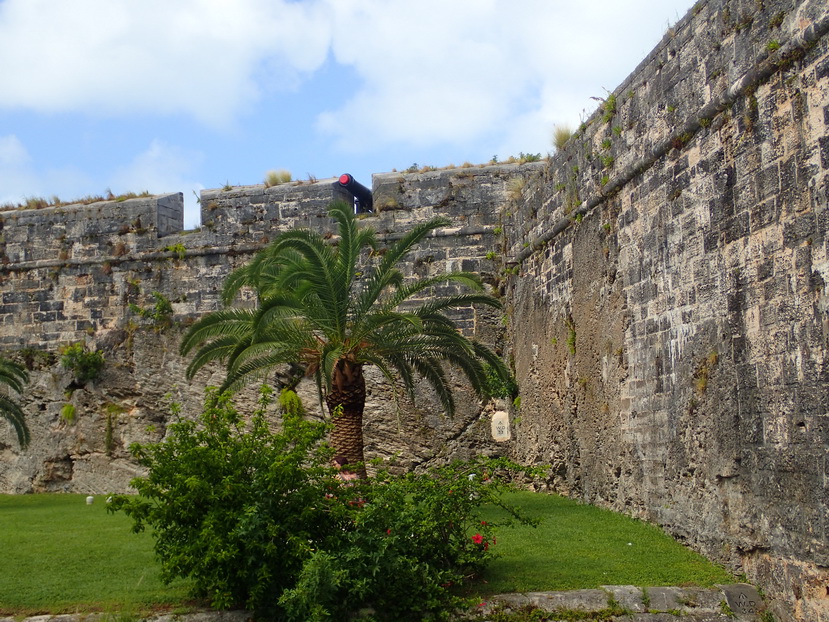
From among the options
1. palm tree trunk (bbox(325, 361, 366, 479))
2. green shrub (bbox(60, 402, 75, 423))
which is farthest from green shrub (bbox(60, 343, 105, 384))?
palm tree trunk (bbox(325, 361, 366, 479))

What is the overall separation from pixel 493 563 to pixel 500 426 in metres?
6.02

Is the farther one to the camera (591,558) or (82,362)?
(82,362)

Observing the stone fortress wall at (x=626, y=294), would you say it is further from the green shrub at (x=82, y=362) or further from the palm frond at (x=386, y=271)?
the palm frond at (x=386, y=271)

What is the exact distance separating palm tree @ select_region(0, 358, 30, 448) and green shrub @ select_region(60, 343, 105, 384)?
0.64 metres

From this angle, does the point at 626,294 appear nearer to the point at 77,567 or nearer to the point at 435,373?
the point at 435,373

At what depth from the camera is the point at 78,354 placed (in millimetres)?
14953

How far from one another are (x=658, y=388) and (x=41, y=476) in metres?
10.1

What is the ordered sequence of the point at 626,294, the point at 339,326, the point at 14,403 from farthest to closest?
the point at 14,403 < the point at 339,326 < the point at 626,294

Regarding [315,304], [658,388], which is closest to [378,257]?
[315,304]

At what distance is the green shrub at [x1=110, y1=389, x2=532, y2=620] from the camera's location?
6.67 meters

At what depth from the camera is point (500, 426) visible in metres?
13.9

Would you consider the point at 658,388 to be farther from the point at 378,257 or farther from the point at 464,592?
the point at 378,257

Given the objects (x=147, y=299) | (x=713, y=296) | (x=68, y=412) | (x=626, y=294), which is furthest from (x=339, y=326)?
(x=68, y=412)

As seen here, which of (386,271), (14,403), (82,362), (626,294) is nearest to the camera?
(626,294)
